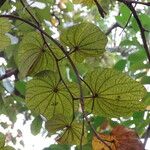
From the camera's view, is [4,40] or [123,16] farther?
[123,16]

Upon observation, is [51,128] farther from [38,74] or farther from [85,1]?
[85,1]

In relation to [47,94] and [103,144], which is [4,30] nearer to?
[47,94]

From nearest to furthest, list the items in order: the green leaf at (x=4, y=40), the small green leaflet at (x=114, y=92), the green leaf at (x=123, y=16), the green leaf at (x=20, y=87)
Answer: the small green leaflet at (x=114, y=92), the green leaf at (x=4, y=40), the green leaf at (x=123, y=16), the green leaf at (x=20, y=87)

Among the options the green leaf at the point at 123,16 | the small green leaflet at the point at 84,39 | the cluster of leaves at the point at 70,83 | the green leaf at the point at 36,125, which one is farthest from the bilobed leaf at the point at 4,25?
the green leaf at the point at 36,125

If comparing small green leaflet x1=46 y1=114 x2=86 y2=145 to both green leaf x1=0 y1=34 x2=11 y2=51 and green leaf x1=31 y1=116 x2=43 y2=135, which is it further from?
green leaf x1=31 y1=116 x2=43 y2=135

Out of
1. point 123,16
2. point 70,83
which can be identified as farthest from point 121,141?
point 123,16

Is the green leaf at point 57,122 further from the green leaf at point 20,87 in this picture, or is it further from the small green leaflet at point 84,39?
the green leaf at point 20,87

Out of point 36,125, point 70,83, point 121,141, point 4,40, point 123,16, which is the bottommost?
point 121,141
